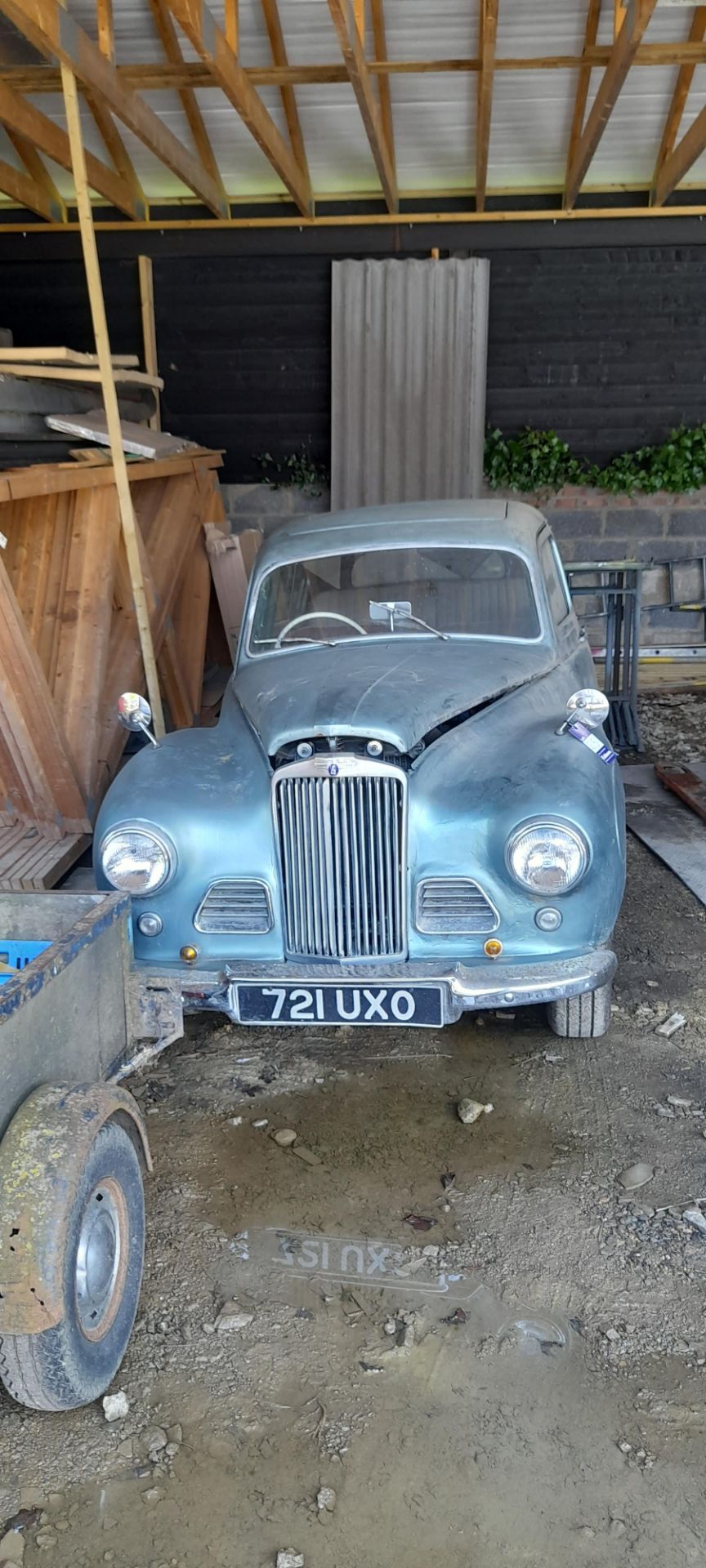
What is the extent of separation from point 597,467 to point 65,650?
243 inches

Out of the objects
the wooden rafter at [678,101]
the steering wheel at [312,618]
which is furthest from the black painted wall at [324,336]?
the steering wheel at [312,618]

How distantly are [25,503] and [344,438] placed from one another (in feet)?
15.6

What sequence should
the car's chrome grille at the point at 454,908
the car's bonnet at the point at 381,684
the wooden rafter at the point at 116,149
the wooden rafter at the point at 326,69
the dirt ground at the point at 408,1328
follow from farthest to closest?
the wooden rafter at the point at 116,149
the wooden rafter at the point at 326,69
the car's bonnet at the point at 381,684
the car's chrome grille at the point at 454,908
the dirt ground at the point at 408,1328

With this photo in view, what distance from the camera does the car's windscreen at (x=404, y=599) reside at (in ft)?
14.3

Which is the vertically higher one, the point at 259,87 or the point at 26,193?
the point at 259,87

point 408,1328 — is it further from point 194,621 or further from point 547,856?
point 194,621

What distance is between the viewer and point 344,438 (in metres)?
9.82

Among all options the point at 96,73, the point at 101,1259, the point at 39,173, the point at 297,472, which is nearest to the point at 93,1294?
the point at 101,1259

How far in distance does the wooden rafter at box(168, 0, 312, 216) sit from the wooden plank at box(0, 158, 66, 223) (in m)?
2.12

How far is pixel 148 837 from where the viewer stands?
3391 mm

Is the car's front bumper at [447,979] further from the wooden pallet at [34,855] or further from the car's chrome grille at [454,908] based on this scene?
the wooden pallet at [34,855]

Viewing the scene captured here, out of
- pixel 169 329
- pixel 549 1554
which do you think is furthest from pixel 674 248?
pixel 549 1554

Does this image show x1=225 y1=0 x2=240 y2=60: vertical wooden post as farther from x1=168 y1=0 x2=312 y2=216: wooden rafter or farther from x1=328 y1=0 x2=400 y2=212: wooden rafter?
x1=328 y1=0 x2=400 y2=212: wooden rafter

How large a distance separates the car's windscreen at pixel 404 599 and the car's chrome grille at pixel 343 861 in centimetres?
113
